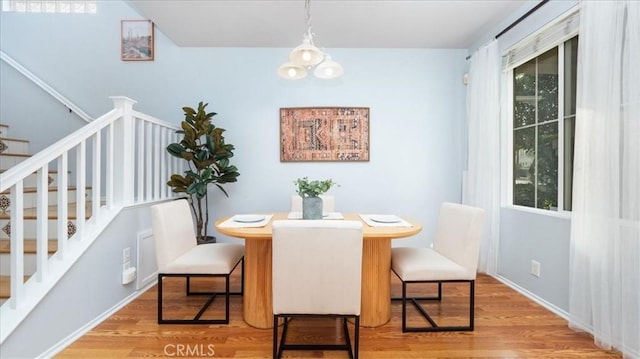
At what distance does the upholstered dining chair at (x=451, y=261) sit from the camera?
1944mm

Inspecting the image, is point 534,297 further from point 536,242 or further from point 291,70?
point 291,70

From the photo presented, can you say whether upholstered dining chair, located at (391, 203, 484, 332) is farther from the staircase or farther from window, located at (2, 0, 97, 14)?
window, located at (2, 0, 97, 14)

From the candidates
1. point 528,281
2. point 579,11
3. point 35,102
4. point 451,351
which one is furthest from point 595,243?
point 35,102

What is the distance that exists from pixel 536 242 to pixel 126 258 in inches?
135

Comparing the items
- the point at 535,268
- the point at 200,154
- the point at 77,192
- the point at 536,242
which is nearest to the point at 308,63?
the point at 200,154

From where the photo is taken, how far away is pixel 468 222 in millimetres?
2010

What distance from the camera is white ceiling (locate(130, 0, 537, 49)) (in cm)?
262

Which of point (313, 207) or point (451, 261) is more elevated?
point (313, 207)

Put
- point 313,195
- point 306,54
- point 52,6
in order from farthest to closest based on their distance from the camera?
point 52,6 < point 313,195 < point 306,54

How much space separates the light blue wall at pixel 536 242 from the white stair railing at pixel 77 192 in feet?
11.2

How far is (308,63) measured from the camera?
6.29 ft

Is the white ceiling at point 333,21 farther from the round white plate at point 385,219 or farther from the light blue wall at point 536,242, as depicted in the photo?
the round white plate at point 385,219

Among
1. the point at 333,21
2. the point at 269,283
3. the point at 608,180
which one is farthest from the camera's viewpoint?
the point at 333,21

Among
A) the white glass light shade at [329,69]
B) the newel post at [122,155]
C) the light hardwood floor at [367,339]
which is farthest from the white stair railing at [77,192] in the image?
the white glass light shade at [329,69]
